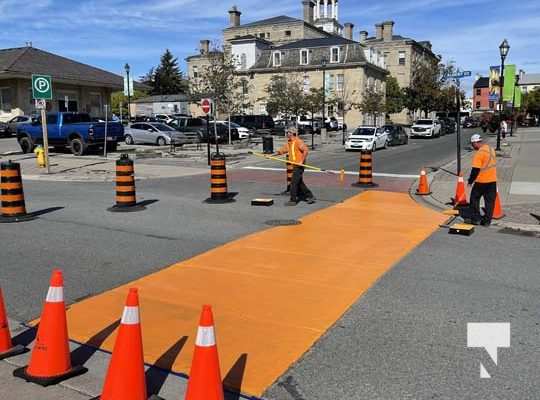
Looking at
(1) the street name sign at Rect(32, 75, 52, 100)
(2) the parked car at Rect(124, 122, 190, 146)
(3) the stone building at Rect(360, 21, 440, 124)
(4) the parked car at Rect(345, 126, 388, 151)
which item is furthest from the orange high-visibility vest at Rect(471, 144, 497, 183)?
(3) the stone building at Rect(360, 21, 440, 124)

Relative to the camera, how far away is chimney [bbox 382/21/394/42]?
94438mm

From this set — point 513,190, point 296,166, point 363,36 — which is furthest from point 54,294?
point 363,36

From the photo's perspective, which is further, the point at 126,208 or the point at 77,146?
the point at 77,146

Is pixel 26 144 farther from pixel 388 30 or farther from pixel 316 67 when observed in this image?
pixel 388 30

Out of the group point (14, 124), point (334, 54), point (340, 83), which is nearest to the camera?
point (14, 124)

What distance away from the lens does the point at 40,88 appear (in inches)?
669

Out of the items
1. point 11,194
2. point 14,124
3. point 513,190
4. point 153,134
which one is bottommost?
point 513,190

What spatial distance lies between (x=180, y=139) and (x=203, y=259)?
26.6 m

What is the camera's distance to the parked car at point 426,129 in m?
47.6

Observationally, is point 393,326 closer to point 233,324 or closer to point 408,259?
point 233,324

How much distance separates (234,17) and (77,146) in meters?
72.4

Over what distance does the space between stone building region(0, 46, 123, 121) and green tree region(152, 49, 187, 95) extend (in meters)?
55.1

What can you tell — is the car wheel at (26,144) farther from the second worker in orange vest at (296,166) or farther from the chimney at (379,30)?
the chimney at (379,30)

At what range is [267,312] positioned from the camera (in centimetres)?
526
